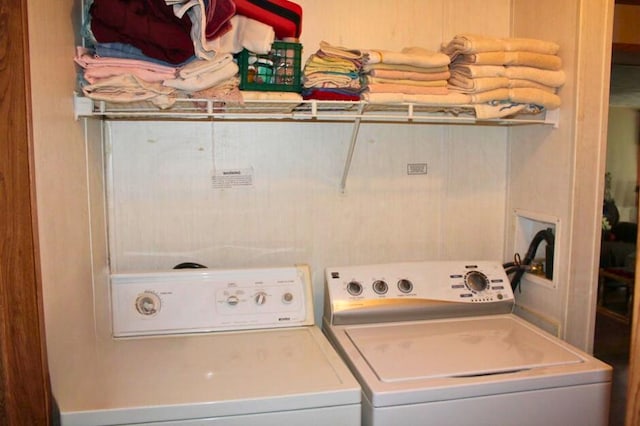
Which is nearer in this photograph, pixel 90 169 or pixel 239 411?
pixel 239 411

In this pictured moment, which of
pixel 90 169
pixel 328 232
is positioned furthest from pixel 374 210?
pixel 90 169

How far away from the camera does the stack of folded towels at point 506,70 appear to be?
1632 mm

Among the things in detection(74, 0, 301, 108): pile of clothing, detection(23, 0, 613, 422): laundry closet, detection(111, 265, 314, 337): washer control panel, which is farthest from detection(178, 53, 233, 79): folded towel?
detection(111, 265, 314, 337): washer control panel

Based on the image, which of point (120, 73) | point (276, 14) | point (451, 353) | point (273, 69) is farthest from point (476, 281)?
point (120, 73)

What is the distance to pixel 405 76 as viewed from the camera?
160 centimetres

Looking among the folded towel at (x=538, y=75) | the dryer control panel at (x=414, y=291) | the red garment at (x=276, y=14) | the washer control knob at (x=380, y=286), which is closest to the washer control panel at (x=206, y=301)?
the dryer control panel at (x=414, y=291)

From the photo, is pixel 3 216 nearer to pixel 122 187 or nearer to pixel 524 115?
pixel 122 187

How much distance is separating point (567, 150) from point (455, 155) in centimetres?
45

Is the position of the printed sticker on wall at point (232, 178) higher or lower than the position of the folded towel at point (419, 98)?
lower

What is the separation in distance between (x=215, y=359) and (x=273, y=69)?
2.97 feet

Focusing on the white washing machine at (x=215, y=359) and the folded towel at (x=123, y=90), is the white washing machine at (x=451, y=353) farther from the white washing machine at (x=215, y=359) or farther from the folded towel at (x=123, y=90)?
the folded towel at (x=123, y=90)

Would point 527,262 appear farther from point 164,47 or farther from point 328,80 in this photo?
point 164,47

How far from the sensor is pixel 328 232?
1.96 meters

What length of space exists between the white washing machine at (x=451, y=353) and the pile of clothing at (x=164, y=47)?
812 millimetres
